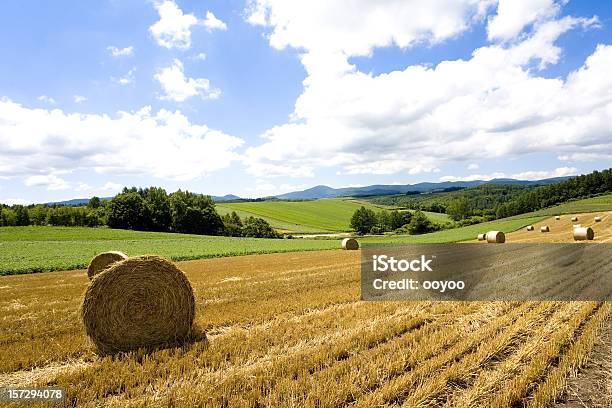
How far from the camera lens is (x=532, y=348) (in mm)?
6250

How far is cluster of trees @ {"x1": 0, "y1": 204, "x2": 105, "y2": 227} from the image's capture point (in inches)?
2731

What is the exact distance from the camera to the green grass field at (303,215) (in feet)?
298

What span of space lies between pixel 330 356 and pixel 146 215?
229 ft

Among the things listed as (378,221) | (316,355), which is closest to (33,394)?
(316,355)

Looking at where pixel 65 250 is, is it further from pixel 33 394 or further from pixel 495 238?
pixel 495 238

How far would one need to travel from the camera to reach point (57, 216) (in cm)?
7144

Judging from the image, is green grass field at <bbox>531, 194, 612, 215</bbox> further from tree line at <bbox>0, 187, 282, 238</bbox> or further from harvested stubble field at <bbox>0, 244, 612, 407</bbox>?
harvested stubble field at <bbox>0, 244, 612, 407</bbox>

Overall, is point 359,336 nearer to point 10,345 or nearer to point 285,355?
point 285,355

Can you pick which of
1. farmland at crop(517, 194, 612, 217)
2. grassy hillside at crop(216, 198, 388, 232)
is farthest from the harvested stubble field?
grassy hillside at crop(216, 198, 388, 232)

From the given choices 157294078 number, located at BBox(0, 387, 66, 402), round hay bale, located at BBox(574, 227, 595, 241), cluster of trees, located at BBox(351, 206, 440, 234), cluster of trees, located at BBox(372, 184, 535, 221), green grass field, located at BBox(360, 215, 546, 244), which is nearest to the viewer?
157294078 number, located at BBox(0, 387, 66, 402)

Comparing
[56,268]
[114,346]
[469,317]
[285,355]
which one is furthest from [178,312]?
[56,268]

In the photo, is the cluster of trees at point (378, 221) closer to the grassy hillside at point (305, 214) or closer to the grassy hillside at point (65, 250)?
the grassy hillside at point (305, 214)

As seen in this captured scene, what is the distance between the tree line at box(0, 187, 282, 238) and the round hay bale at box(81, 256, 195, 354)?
218 ft

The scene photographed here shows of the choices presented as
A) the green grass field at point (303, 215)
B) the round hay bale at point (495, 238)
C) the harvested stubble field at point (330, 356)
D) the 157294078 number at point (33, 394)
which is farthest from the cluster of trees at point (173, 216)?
the 157294078 number at point (33, 394)
